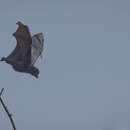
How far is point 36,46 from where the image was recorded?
17.1m

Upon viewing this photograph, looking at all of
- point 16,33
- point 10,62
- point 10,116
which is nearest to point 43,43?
point 16,33

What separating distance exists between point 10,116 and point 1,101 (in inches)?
22.5

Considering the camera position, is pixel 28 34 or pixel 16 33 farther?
pixel 16 33

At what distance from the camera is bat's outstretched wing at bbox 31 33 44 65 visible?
14648 millimetres

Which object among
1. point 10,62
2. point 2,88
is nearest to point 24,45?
point 10,62

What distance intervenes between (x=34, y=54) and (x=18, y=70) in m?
1.97

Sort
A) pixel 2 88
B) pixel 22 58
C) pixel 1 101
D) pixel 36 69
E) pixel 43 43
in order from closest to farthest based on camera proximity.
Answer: pixel 1 101 < pixel 2 88 < pixel 36 69 < pixel 22 58 < pixel 43 43

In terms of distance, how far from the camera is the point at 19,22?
658 inches

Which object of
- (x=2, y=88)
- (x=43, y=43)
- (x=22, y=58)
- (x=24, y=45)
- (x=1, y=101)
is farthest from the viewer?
(x=43, y=43)

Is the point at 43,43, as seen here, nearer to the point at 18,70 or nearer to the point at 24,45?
the point at 24,45

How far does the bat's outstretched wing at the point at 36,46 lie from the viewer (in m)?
14.6

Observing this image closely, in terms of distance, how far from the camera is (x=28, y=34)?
52.8 ft

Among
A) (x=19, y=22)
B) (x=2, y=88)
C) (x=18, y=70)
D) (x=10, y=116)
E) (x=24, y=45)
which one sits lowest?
(x=10, y=116)

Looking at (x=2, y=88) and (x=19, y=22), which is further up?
(x=19, y=22)
